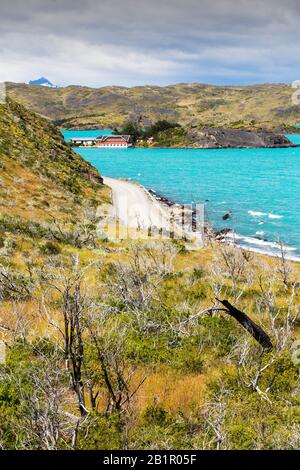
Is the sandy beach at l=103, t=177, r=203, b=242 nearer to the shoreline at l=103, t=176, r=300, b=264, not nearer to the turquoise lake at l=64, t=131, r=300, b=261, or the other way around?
the shoreline at l=103, t=176, r=300, b=264

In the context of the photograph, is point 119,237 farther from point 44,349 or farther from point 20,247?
point 44,349

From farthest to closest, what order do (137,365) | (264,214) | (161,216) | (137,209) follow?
(264,214) → (137,209) → (161,216) → (137,365)

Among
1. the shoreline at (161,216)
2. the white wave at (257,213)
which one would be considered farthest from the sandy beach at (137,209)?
the white wave at (257,213)

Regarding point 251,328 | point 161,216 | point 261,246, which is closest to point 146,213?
point 161,216

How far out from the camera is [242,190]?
3297 inches

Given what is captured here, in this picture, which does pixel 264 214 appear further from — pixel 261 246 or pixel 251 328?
pixel 251 328

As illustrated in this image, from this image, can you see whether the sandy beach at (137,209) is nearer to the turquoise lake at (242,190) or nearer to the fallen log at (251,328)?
the turquoise lake at (242,190)

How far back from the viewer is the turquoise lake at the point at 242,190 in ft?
168

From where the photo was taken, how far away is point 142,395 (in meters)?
8.67

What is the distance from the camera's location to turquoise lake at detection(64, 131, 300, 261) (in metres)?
51.2

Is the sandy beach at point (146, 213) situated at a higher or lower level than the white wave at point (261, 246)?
higher

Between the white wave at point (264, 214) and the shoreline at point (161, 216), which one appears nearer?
the shoreline at point (161, 216)
